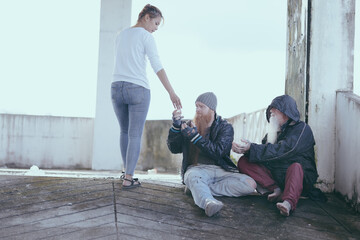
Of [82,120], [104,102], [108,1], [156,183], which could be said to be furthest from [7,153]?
[156,183]

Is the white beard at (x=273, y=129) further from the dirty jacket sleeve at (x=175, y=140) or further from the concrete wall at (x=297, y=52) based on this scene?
the dirty jacket sleeve at (x=175, y=140)

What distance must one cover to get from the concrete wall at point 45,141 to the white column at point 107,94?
3.26ft

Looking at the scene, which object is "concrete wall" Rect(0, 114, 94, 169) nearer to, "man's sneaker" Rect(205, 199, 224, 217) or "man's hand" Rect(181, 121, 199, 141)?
"man's hand" Rect(181, 121, 199, 141)

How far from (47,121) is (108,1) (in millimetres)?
4192

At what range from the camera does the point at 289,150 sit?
344 centimetres

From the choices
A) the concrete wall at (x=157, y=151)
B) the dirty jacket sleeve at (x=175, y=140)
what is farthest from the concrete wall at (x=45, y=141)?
the dirty jacket sleeve at (x=175, y=140)

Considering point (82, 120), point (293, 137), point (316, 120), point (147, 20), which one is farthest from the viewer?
point (82, 120)

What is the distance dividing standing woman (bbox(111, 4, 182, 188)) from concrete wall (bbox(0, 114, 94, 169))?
8.94 metres

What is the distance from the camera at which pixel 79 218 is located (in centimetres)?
293

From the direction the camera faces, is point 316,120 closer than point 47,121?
Yes

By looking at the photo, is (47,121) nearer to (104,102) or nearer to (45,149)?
(45,149)

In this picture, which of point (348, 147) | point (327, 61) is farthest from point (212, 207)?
point (327, 61)

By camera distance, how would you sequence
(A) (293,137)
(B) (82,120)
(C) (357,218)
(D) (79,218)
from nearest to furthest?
(D) (79,218)
(C) (357,218)
(A) (293,137)
(B) (82,120)

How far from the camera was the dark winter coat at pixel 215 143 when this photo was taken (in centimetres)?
348
